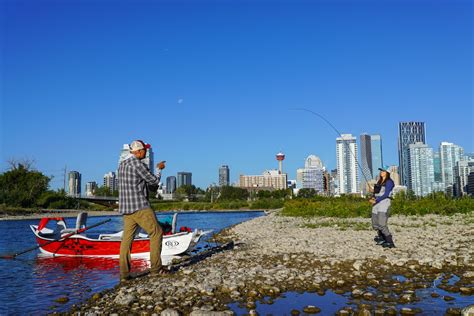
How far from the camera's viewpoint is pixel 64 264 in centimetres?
1295

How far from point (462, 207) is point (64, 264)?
1003 inches

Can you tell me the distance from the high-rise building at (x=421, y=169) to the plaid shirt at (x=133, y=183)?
11729cm

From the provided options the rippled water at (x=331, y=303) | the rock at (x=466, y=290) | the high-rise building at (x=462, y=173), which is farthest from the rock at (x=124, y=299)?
the high-rise building at (x=462, y=173)

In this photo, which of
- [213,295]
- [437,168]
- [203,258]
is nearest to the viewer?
[213,295]

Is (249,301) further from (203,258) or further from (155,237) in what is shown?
(203,258)

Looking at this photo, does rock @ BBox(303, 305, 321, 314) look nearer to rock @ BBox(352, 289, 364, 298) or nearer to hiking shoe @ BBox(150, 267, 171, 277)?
rock @ BBox(352, 289, 364, 298)

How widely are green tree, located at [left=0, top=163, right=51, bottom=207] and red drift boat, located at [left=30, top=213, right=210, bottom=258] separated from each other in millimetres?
73907

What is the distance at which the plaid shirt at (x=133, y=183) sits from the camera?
7977 millimetres

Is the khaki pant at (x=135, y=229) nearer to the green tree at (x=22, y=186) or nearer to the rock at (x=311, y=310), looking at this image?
the rock at (x=311, y=310)

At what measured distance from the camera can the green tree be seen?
80.4 meters

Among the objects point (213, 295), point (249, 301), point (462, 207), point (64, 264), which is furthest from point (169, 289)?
point (462, 207)

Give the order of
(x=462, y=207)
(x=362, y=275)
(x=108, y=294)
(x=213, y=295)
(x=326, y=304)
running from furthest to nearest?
1. (x=462, y=207)
2. (x=362, y=275)
3. (x=108, y=294)
4. (x=213, y=295)
5. (x=326, y=304)

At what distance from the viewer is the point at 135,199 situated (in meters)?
7.97

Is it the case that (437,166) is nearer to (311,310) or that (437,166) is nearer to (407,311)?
(407,311)
